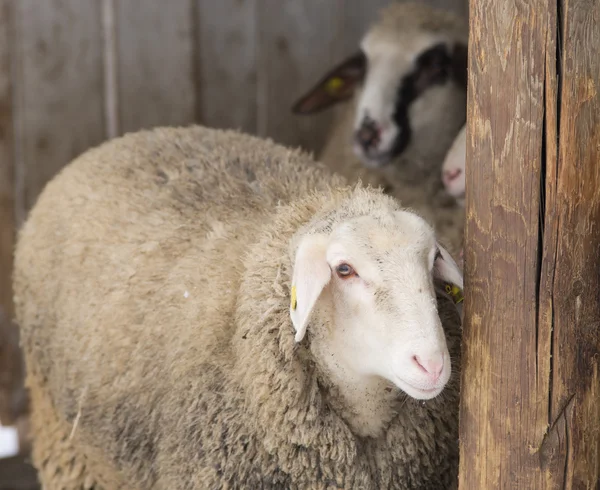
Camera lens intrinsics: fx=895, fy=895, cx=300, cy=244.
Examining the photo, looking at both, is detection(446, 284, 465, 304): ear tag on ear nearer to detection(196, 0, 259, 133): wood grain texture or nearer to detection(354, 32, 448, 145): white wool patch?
detection(354, 32, 448, 145): white wool patch

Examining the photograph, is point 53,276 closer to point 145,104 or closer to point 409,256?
point 409,256

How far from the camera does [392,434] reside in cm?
246

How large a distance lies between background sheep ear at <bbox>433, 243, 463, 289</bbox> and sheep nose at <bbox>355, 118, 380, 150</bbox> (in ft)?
5.84

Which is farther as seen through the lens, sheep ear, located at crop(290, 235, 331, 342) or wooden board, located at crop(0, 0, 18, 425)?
wooden board, located at crop(0, 0, 18, 425)

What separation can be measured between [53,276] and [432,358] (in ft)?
5.32

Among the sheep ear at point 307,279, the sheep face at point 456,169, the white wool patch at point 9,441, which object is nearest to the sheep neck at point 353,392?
the sheep ear at point 307,279

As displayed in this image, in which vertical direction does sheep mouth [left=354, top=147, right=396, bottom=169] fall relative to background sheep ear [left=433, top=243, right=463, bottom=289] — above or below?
below

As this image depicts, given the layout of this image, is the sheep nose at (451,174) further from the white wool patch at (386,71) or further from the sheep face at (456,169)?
the white wool patch at (386,71)

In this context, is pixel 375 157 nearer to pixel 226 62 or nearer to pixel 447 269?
pixel 226 62

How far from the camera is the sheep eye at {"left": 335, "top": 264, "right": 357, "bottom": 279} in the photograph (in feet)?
7.28

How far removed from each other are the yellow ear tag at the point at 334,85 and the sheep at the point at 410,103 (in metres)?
0.12

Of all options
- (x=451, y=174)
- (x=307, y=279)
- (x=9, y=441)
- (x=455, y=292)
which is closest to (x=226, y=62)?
(x=451, y=174)


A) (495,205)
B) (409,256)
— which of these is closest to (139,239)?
(409,256)

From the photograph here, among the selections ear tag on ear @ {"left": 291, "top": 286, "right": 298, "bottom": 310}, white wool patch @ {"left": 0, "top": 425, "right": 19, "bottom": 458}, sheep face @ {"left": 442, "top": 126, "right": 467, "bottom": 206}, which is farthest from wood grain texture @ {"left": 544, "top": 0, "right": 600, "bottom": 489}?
white wool patch @ {"left": 0, "top": 425, "right": 19, "bottom": 458}
